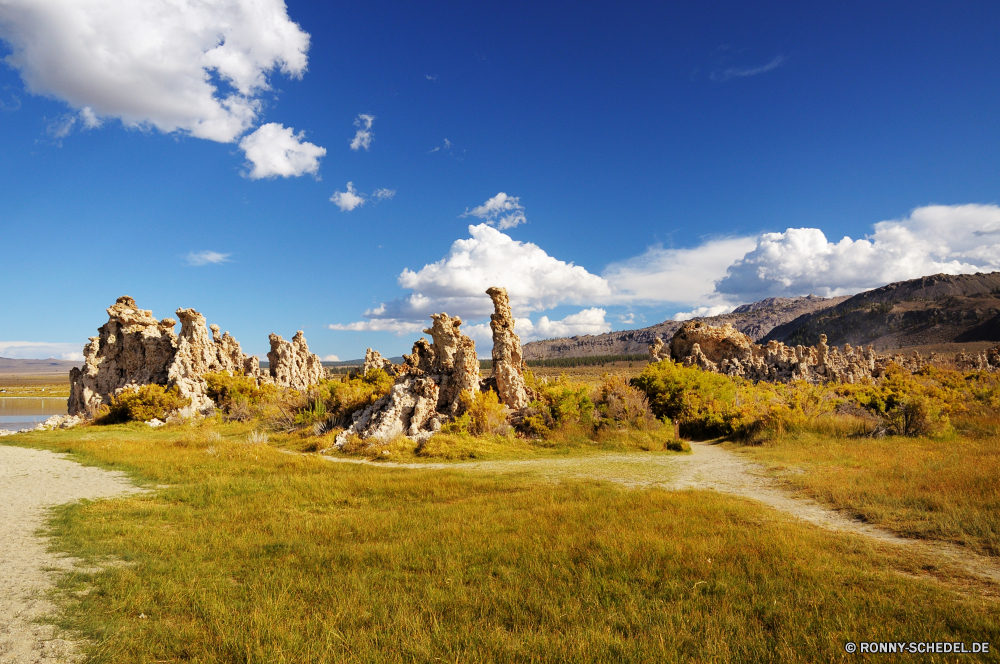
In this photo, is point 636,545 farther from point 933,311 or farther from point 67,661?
point 933,311

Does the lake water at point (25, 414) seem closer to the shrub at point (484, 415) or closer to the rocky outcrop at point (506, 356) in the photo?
the shrub at point (484, 415)

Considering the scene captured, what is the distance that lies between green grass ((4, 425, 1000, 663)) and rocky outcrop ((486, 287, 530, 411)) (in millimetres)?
10009

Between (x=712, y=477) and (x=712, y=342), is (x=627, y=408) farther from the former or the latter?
(x=712, y=342)

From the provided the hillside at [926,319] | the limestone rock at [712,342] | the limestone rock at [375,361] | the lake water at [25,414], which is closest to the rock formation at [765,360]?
the limestone rock at [712,342]

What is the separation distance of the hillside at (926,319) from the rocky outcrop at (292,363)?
11290 cm

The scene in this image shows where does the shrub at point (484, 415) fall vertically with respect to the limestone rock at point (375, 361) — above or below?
below

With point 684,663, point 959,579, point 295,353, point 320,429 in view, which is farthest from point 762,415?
point 295,353

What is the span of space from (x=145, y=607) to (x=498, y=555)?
4.02 meters

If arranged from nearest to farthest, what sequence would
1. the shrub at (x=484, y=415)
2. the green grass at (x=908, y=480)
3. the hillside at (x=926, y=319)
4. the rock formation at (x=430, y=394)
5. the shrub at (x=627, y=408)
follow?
1. the green grass at (x=908, y=480)
2. the shrub at (x=484, y=415)
3. the rock formation at (x=430, y=394)
4. the shrub at (x=627, y=408)
5. the hillside at (x=926, y=319)

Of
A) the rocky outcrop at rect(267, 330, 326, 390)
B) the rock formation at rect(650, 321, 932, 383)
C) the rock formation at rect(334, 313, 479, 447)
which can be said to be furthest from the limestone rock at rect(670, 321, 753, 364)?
the rocky outcrop at rect(267, 330, 326, 390)

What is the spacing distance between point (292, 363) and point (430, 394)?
2253 cm

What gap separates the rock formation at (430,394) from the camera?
18266 millimetres

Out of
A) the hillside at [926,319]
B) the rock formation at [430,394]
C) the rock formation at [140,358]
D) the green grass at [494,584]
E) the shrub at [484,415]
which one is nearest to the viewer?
the green grass at [494,584]

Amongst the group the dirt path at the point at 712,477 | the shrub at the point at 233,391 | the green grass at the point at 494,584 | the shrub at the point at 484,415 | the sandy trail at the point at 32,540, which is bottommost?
the dirt path at the point at 712,477
